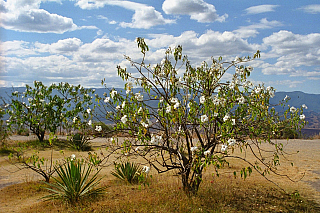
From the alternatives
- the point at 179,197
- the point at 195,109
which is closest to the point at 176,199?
Answer: the point at 179,197

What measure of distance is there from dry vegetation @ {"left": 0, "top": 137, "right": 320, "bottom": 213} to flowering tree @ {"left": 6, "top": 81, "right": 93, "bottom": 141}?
6808 millimetres

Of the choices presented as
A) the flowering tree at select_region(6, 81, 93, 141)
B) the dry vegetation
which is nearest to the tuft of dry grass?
the dry vegetation

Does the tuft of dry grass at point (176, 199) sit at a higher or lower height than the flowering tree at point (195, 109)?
lower

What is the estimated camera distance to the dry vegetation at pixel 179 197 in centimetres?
547

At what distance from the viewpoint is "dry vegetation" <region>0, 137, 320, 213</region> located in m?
5.47

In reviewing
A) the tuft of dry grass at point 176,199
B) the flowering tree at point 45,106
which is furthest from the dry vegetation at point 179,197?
the flowering tree at point 45,106

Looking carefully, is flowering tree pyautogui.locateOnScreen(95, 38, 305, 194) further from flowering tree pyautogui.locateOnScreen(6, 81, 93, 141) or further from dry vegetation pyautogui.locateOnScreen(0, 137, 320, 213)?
flowering tree pyautogui.locateOnScreen(6, 81, 93, 141)

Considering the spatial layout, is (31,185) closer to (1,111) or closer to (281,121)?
(281,121)

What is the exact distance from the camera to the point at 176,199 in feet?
18.6

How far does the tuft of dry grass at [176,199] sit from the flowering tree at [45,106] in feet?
25.7

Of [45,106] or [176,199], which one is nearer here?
[176,199]

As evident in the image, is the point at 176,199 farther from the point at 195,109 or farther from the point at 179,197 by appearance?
the point at 195,109

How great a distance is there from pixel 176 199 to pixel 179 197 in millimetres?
118

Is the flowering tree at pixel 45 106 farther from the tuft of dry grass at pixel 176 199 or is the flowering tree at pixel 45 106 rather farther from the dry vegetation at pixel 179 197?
the tuft of dry grass at pixel 176 199
